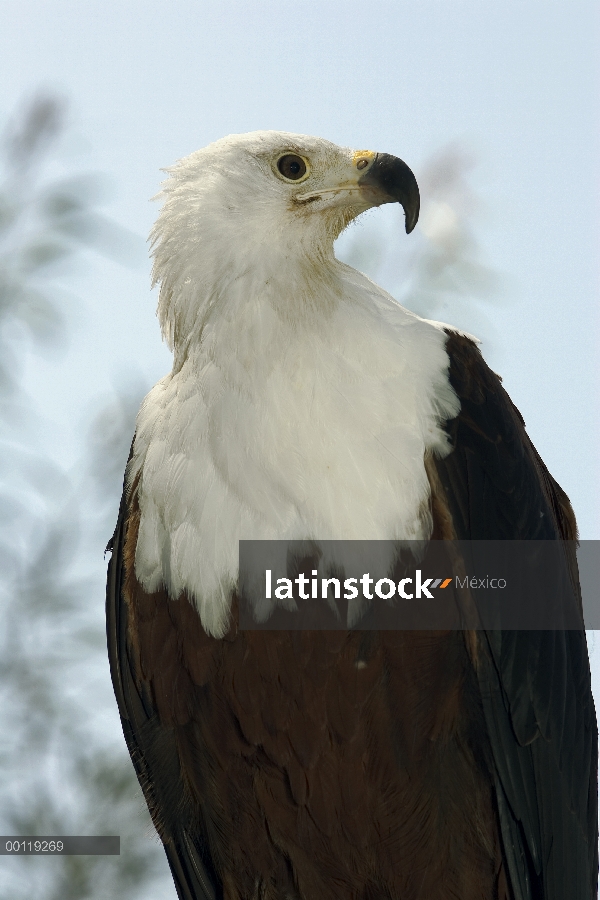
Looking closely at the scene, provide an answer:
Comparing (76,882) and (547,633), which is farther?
(76,882)

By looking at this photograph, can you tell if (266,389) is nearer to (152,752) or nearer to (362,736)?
(362,736)

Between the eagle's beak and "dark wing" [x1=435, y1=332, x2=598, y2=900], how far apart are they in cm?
36

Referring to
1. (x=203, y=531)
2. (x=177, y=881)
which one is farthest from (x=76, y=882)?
(x=203, y=531)

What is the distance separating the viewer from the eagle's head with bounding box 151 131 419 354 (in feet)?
8.03

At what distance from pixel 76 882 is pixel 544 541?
8.02ft

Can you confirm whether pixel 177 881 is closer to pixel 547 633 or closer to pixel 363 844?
pixel 363 844

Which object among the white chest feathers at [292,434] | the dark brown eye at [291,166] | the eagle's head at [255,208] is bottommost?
the white chest feathers at [292,434]

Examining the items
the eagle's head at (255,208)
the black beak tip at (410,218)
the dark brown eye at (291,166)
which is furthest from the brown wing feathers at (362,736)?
the dark brown eye at (291,166)

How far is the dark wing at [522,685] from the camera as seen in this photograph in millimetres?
2408

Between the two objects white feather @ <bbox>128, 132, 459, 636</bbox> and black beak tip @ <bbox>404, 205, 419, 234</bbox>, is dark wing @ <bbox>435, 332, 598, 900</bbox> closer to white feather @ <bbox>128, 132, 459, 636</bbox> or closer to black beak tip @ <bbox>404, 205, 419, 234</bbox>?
white feather @ <bbox>128, 132, 459, 636</bbox>

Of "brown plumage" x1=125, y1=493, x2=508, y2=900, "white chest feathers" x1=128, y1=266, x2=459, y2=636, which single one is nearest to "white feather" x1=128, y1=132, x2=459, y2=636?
"white chest feathers" x1=128, y1=266, x2=459, y2=636

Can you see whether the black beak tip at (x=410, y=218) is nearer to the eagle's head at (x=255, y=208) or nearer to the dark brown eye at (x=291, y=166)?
the eagle's head at (x=255, y=208)

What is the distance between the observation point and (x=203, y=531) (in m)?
2.38

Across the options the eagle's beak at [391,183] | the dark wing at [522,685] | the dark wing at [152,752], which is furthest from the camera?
the dark wing at [152,752]
